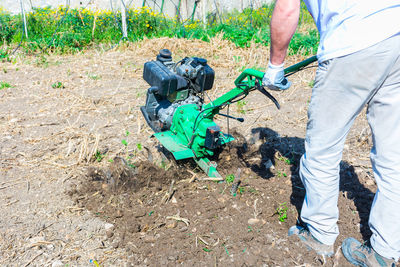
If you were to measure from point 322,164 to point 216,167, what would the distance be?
130cm

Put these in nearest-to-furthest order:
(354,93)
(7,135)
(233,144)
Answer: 1. (354,93)
2. (233,144)
3. (7,135)

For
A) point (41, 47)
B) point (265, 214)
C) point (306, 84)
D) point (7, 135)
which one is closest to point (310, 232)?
point (265, 214)

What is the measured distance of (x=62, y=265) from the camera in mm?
2379

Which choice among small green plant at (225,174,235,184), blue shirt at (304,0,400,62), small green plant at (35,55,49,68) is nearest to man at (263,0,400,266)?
blue shirt at (304,0,400,62)

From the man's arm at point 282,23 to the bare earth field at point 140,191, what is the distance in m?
1.27

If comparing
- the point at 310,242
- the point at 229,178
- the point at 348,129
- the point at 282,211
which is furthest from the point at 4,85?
the point at 348,129

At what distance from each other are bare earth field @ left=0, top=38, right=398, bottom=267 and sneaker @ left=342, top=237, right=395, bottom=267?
6 cm

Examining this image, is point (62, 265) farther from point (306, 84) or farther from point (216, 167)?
point (306, 84)

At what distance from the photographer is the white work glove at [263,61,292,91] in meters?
2.22

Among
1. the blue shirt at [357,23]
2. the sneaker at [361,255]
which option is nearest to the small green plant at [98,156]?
the sneaker at [361,255]

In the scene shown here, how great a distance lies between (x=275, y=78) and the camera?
2.25 m

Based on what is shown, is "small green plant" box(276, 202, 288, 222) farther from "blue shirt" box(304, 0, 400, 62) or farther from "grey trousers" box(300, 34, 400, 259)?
"blue shirt" box(304, 0, 400, 62)

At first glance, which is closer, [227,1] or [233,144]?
[233,144]

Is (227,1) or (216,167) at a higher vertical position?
(227,1)
